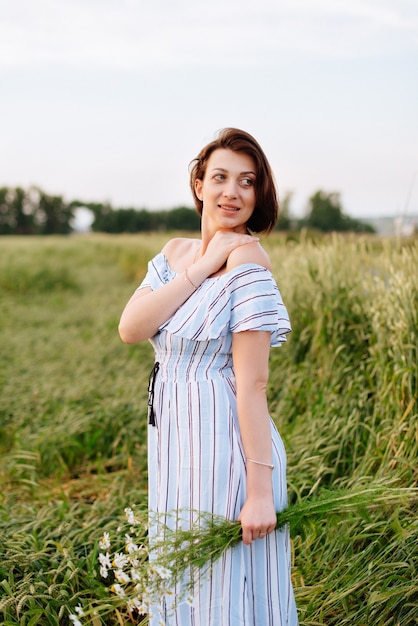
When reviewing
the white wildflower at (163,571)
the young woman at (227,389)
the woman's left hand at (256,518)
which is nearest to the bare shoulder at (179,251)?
the young woman at (227,389)

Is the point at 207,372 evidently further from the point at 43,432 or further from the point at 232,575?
the point at 43,432

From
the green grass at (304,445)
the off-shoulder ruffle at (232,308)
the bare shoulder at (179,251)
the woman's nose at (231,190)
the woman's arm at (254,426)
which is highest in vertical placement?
the woman's nose at (231,190)

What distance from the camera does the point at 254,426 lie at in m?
1.51

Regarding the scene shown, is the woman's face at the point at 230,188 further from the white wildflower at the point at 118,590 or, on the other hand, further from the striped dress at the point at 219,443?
the white wildflower at the point at 118,590

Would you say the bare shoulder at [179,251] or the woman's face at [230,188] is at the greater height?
the woman's face at [230,188]

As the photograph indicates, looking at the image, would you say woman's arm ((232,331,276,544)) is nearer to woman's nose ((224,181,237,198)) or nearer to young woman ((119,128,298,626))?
young woman ((119,128,298,626))

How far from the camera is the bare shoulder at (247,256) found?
155 centimetres

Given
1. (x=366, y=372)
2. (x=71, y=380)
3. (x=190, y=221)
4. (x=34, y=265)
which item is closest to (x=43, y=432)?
(x=71, y=380)

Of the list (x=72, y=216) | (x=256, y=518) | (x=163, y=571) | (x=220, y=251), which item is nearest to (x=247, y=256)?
(x=220, y=251)

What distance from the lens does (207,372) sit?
1.60 m

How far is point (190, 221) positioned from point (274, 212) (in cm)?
3587

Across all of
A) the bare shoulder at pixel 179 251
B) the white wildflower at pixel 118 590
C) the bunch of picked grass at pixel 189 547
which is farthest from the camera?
the bare shoulder at pixel 179 251

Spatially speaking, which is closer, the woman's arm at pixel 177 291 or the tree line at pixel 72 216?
the woman's arm at pixel 177 291

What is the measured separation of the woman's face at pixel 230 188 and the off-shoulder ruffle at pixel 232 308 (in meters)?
0.17
